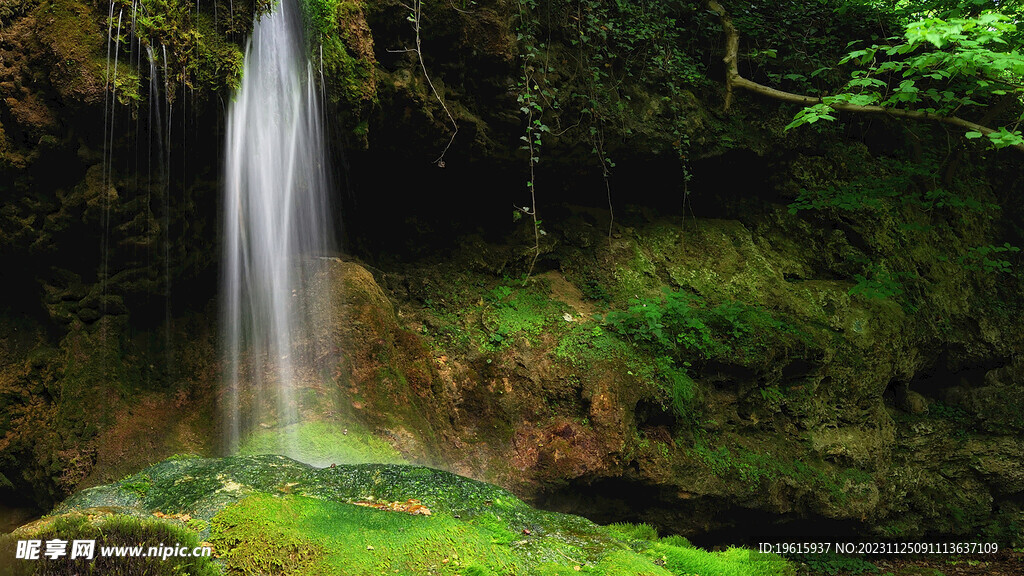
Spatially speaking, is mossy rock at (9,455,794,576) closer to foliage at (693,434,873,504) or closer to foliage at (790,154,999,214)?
foliage at (693,434,873,504)

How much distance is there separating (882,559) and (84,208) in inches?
360

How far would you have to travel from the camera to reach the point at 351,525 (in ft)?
9.88

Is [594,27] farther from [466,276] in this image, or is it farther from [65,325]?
[65,325]

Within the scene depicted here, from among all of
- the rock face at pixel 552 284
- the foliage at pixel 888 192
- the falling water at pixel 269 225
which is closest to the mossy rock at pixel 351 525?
the falling water at pixel 269 225

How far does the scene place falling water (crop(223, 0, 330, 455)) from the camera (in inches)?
194

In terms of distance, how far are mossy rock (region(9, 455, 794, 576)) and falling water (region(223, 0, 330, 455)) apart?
109cm

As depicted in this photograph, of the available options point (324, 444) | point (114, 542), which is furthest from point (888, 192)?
point (114, 542)

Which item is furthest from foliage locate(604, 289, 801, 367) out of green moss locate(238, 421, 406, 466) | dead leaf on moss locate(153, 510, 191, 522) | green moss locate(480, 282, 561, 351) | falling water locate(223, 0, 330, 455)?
dead leaf on moss locate(153, 510, 191, 522)

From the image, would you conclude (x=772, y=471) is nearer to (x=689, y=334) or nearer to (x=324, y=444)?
(x=689, y=334)

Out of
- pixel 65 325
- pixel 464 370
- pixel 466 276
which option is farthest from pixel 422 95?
Result: pixel 65 325

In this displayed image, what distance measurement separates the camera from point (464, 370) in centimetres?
635

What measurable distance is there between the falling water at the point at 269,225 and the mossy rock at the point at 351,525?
42.8 inches

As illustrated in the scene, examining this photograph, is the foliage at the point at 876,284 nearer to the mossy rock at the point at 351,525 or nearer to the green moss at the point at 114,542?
the mossy rock at the point at 351,525

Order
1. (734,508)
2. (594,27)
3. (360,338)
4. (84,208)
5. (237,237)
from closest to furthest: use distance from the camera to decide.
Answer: (84,208) < (237,237) < (360,338) < (734,508) < (594,27)
